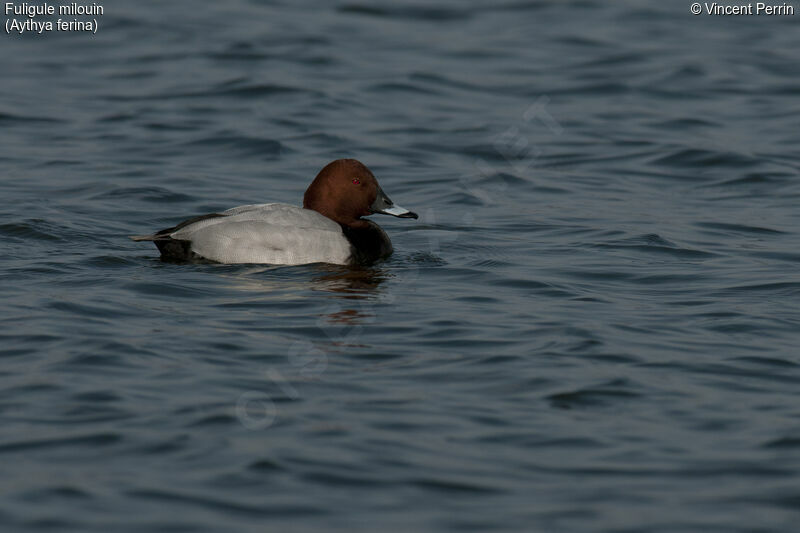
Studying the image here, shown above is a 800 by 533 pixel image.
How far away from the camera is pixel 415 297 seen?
8.58 metres

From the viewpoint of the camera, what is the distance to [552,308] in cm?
833

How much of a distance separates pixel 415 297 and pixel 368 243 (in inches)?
41.7

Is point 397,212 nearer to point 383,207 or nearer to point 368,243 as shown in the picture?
Answer: point 383,207

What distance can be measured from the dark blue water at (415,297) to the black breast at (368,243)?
0.42 ft

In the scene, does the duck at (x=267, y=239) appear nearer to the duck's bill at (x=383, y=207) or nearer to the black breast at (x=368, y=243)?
the black breast at (x=368, y=243)

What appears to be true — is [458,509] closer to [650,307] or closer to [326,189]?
[650,307]

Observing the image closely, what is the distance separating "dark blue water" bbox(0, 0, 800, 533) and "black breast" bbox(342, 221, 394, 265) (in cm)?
13

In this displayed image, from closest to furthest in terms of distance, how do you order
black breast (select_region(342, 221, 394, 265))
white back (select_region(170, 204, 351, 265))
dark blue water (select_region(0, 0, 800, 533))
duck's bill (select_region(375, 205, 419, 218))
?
dark blue water (select_region(0, 0, 800, 533)), white back (select_region(170, 204, 351, 265)), black breast (select_region(342, 221, 394, 265)), duck's bill (select_region(375, 205, 419, 218))

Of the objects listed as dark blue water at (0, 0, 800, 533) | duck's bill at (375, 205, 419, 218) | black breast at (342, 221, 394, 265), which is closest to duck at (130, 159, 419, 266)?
black breast at (342, 221, 394, 265)

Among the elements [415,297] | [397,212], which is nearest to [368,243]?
[397,212]

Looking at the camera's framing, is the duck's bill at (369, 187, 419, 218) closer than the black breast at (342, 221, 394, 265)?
No

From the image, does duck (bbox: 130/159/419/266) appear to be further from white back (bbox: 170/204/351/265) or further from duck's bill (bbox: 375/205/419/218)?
duck's bill (bbox: 375/205/419/218)

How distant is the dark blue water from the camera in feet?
17.6

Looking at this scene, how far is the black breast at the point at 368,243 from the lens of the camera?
30.8 feet
